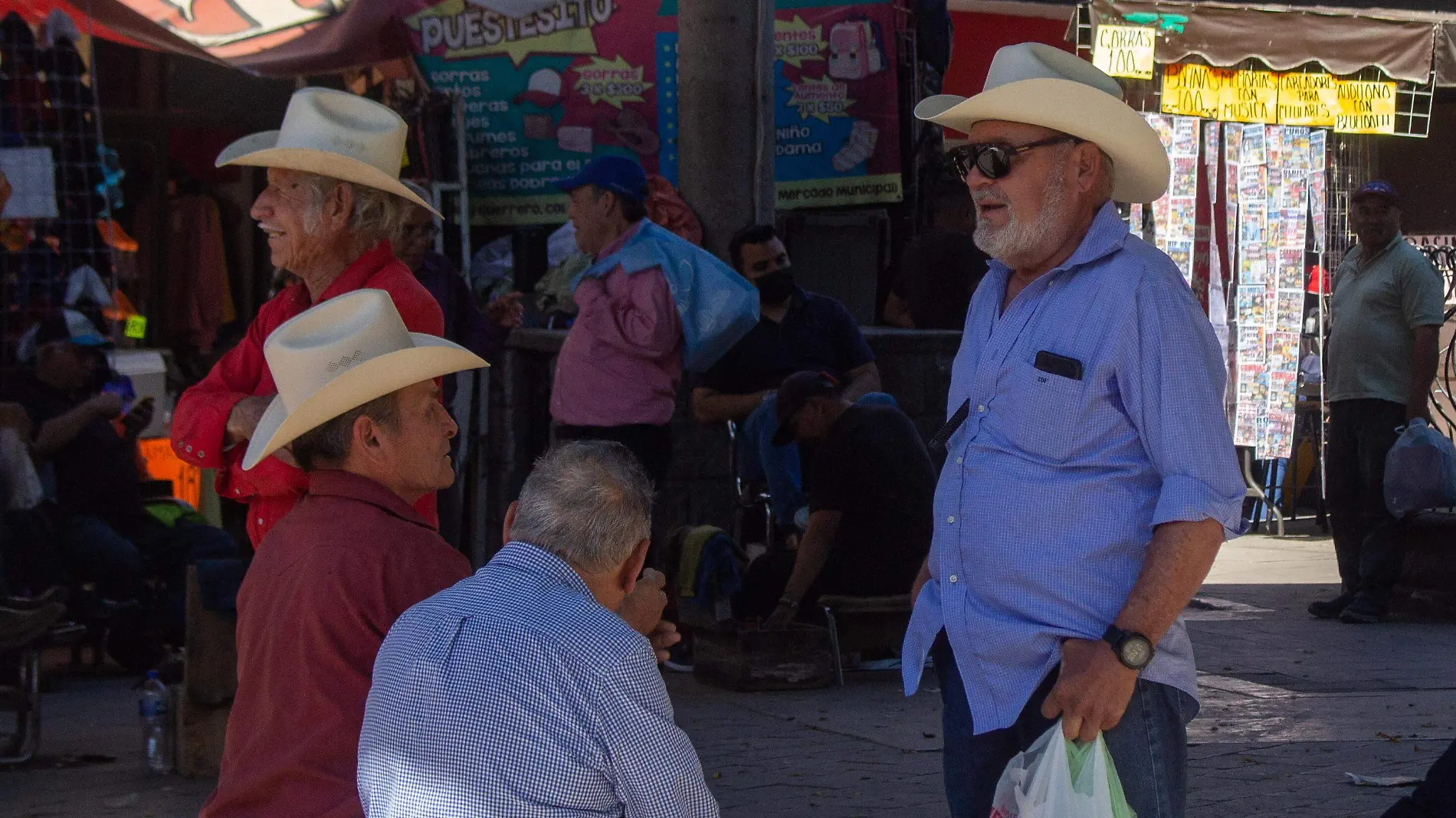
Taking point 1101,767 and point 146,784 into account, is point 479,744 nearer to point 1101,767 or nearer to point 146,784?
point 1101,767

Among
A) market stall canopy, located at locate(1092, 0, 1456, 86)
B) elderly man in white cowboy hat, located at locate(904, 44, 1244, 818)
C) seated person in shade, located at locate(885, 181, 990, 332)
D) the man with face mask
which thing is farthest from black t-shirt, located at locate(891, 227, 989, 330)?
elderly man in white cowboy hat, located at locate(904, 44, 1244, 818)

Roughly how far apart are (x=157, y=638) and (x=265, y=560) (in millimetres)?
5172

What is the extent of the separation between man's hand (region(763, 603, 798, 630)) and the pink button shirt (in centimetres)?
87

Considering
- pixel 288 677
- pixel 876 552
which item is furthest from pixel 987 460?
pixel 876 552

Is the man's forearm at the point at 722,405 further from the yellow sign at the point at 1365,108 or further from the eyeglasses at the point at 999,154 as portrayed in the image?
the yellow sign at the point at 1365,108

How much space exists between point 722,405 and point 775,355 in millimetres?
325

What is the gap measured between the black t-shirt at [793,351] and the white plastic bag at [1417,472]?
2795mm

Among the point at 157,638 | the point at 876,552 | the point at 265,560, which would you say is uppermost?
the point at 265,560

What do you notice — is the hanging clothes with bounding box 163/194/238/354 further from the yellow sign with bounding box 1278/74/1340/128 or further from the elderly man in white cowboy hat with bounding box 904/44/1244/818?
the elderly man in white cowboy hat with bounding box 904/44/1244/818

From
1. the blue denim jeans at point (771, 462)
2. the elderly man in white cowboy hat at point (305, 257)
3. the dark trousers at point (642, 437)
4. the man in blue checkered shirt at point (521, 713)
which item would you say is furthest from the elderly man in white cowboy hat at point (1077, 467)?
the blue denim jeans at point (771, 462)

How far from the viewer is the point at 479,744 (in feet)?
7.91

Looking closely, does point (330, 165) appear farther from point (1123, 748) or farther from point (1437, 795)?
point (1437, 795)

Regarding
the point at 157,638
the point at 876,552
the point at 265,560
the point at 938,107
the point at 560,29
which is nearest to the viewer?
the point at 265,560

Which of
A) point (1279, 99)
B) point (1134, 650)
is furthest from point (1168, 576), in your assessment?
point (1279, 99)
